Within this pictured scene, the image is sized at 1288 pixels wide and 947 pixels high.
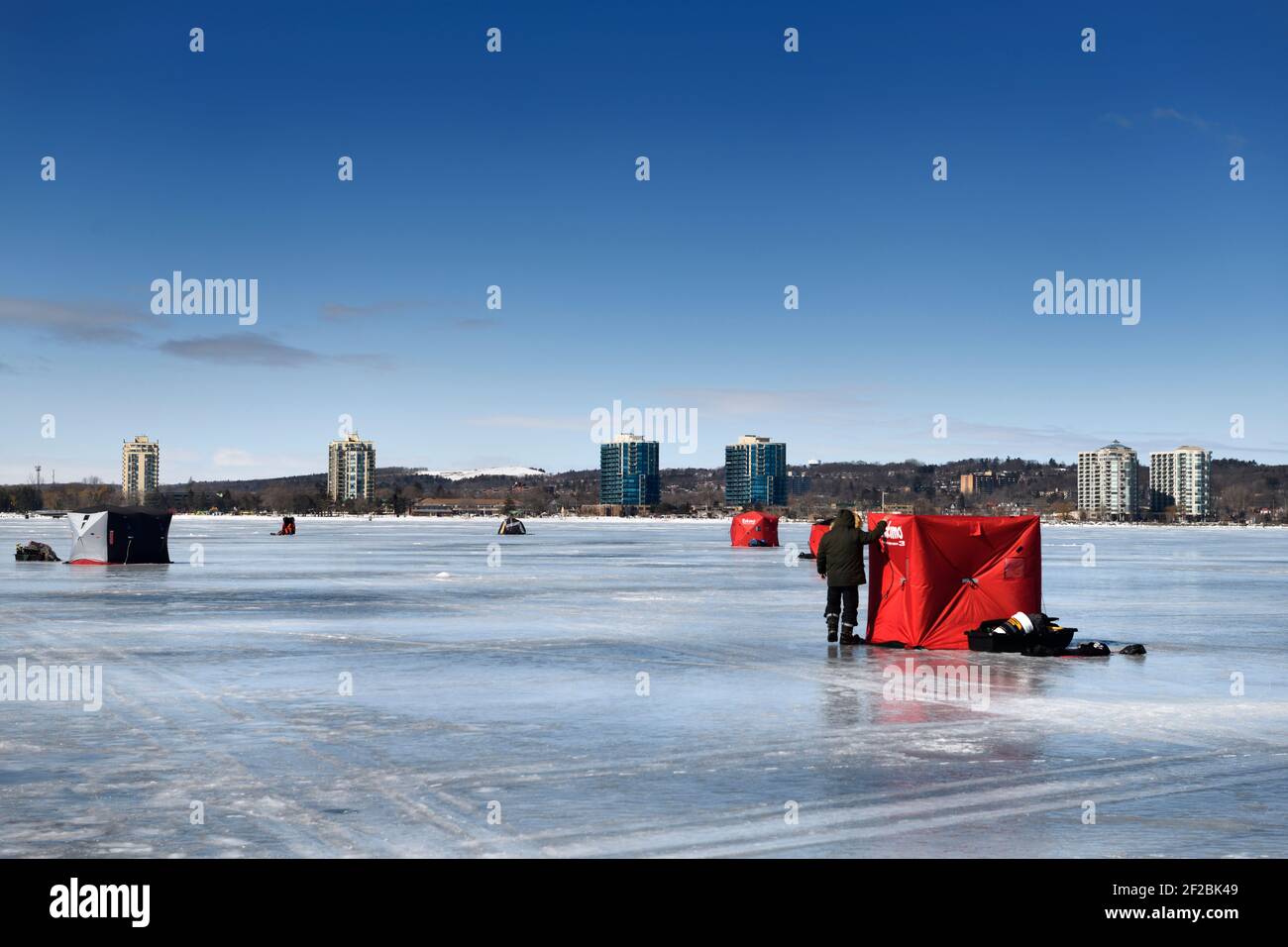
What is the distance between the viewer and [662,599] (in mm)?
25703

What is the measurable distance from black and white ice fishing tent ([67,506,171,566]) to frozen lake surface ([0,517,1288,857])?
57.1ft

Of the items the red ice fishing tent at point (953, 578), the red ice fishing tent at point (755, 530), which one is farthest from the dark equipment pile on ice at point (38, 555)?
the red ice fishing tent at point (953, 578)

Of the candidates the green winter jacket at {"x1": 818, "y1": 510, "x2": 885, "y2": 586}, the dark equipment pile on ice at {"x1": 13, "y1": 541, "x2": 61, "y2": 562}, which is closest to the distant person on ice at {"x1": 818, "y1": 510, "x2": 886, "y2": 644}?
the green winter jacket at {"x1": 818, "y1": 510, "x2": 885, "y2": 586}

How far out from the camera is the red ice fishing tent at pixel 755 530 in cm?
6267

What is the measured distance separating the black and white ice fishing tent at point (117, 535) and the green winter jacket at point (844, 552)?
26463 mm

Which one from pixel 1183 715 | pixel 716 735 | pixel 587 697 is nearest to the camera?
pixel 716 735

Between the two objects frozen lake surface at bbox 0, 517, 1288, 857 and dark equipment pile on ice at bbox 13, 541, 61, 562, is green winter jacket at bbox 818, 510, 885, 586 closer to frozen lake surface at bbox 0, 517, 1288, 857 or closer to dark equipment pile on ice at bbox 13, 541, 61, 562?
frozen lake surface at bbox 0, 517, 1288, 857

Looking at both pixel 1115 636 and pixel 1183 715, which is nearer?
pixel 1183 715

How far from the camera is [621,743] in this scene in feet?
32.0

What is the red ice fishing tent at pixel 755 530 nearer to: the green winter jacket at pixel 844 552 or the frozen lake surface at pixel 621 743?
the frozen lake surface at pixel 621 743

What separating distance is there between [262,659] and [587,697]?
4942mm
